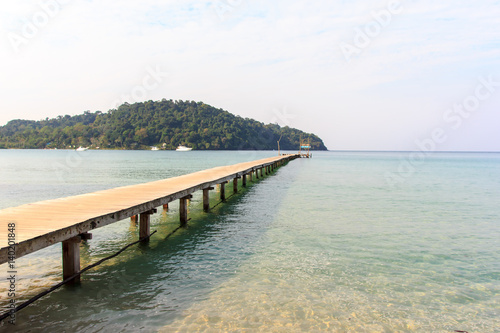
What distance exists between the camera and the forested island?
417 feet

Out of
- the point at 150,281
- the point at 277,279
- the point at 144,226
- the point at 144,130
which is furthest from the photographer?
the point at 144,130

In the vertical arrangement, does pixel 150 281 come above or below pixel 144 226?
below

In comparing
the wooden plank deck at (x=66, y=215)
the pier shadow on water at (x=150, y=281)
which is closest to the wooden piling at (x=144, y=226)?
the pier shadow on water at (x=150, y=281)

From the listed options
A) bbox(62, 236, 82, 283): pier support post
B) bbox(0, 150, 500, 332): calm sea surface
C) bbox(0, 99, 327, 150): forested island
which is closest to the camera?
bbox(0, 150, 500, 332): calm sea surface

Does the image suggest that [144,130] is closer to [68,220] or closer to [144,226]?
[144,226]

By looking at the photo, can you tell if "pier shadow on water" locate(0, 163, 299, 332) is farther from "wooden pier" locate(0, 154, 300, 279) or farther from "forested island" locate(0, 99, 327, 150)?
"forested island" locate(0, 99, 327, 150)

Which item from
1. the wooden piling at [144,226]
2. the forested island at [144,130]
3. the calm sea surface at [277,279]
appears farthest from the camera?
the forested island at [144,130]

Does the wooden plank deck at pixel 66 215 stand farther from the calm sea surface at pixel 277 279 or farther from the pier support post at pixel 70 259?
the calm sea surface at pixel 277 279

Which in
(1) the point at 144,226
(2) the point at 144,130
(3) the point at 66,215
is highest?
(2) the point at 144,130

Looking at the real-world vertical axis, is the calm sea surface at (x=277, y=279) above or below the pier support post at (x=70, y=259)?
below

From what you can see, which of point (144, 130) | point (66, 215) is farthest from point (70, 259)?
point (144, 130)

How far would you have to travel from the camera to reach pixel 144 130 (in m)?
130

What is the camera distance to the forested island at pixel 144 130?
127 m

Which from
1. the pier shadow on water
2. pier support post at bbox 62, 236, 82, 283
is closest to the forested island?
the pier shadow on water
